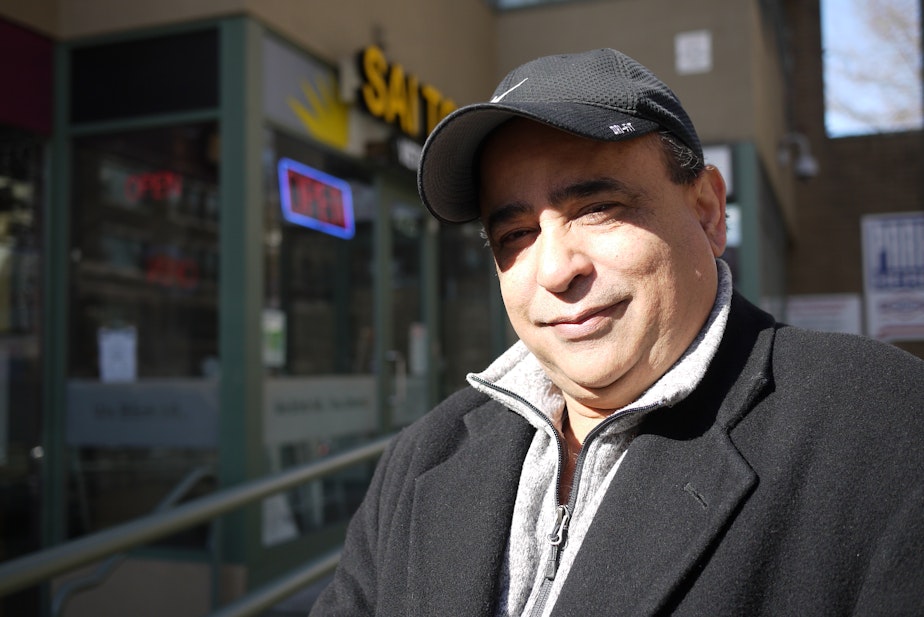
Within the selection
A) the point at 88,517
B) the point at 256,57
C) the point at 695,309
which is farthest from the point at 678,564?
the point at 88,517

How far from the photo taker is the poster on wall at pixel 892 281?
7.45 m

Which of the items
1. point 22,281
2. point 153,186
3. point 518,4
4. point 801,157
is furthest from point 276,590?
point 801,157

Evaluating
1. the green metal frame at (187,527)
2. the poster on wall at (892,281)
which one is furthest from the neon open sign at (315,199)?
the poster on wall at (892,281)

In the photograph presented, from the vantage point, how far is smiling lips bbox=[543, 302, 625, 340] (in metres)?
1.27

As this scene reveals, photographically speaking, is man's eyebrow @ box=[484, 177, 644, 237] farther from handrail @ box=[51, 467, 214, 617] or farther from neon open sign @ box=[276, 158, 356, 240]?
neon open sign @ box=[276, 158, 356, 240]

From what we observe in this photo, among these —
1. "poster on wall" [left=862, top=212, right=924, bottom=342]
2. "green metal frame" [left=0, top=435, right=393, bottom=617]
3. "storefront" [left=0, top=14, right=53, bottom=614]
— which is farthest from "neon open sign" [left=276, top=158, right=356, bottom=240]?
"poster on wall" [left=862, top=212, right=924, bottom=342]

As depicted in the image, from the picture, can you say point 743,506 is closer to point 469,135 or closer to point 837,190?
point 469,135

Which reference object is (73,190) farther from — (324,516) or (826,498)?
(826,498)

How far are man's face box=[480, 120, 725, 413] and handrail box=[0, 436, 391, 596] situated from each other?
1.26 m

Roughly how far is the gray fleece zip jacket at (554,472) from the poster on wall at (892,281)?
6841mm

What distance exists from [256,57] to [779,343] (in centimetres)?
395

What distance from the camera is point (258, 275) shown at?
4.66m

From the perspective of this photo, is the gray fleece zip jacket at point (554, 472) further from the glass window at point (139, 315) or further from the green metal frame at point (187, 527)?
the glass window at point (139, 315)

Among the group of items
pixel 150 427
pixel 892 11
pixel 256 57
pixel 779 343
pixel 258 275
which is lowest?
pixel 150 427
